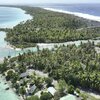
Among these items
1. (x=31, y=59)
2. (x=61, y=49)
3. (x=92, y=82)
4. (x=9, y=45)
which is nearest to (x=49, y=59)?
(x=31, y=59)

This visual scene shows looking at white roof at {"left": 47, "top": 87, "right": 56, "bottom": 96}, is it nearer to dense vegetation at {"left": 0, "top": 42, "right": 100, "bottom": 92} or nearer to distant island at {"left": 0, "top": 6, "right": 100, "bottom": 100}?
distant island at {"left": 0, "top": 6, "right": 100, "bottom": 100}

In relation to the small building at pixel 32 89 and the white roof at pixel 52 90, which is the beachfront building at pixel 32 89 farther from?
the white roof at pixel 52 90

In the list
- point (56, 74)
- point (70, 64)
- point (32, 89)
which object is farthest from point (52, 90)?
point (70, 64)

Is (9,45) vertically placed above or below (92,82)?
below

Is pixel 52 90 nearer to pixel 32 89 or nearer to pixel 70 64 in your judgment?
pixel 32 89

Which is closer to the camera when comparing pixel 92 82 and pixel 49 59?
pixel 92 82

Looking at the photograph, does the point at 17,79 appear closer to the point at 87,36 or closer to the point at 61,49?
the point at 61,49

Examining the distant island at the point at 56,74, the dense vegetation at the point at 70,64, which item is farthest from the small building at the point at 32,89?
the dense vegetation at the point at 70,64

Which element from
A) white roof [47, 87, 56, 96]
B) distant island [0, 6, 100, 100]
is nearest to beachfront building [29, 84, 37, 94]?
distant island [0, 6, 100, 100]
